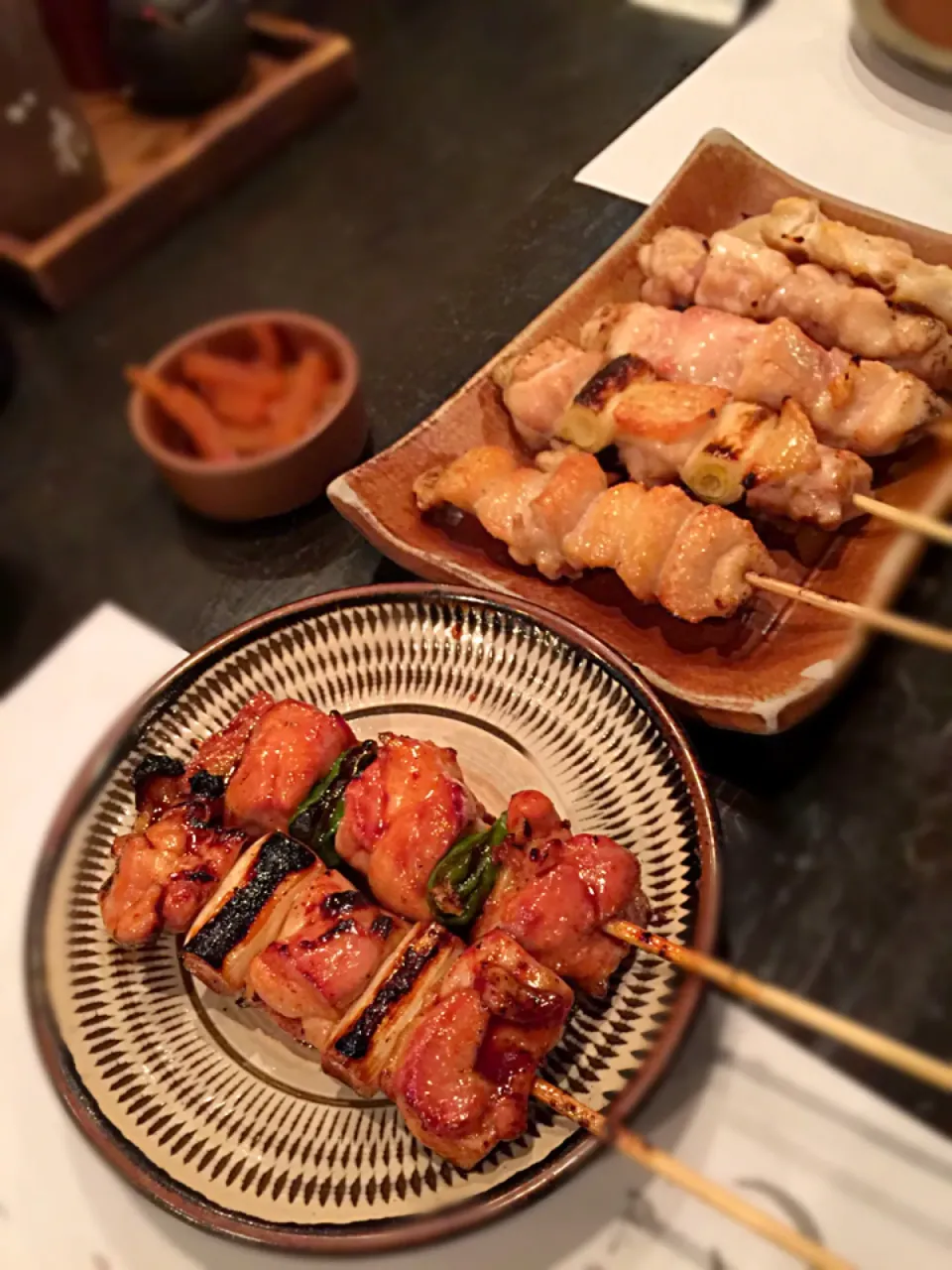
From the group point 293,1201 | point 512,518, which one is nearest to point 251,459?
point 512,518

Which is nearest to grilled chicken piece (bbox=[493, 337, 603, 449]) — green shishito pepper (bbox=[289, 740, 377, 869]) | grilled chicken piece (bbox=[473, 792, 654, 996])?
green shishito pepper (bbox=[289, 740, 377, 869])

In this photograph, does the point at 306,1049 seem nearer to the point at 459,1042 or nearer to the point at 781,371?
the point at 459,1042

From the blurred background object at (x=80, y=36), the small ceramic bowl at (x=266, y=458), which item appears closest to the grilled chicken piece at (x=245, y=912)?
the small ceramic bowl at (x=266, y=458)

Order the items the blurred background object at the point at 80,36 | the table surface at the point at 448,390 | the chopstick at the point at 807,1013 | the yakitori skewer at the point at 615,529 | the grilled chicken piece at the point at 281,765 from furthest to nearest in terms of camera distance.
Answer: the blurred background object at the point at 80,36
the yakitori skewer at the point at 615,529
the grilled chicken piece at the point at 281,765
the table surface at the point at 448,390
the chopstick at the point at 807,1013

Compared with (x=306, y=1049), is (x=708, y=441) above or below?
above

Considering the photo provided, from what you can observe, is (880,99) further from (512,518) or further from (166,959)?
(166,959)

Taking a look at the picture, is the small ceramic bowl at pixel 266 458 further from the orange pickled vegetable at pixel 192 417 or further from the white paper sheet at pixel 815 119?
the white paper sheet at pixel 815 119

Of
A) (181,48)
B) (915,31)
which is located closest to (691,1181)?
(915,31)
